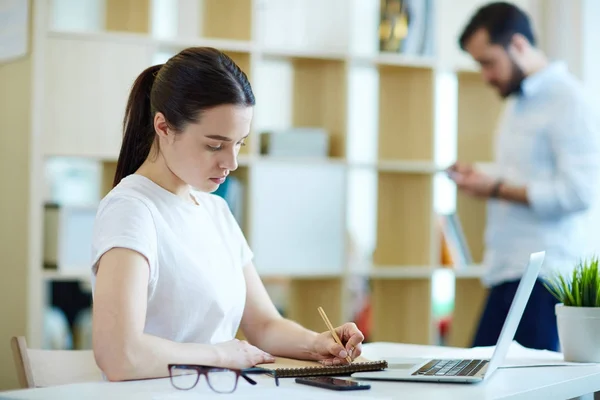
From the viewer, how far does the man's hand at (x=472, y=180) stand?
301 centimetres

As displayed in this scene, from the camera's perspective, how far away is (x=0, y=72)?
3.30 metres

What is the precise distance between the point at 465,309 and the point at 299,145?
3.84 ft

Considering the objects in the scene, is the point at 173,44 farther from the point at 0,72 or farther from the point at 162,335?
the point at 162,335

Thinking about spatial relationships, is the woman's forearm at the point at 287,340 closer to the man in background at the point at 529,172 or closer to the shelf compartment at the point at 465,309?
the man in background at the point at 529,172

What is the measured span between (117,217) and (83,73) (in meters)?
1.70

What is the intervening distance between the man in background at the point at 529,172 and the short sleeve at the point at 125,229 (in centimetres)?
154

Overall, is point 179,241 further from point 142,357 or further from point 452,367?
point 452,367

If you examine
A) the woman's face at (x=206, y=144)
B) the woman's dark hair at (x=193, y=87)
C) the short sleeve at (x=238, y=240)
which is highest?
the woman's dark hair at (x=193, y=87)

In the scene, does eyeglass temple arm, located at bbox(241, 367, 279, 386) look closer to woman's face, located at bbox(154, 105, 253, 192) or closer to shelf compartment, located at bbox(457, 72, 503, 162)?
woman's face, located at bbox(154, 105, 253, 192)

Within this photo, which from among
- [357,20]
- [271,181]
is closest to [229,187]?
[271,181]

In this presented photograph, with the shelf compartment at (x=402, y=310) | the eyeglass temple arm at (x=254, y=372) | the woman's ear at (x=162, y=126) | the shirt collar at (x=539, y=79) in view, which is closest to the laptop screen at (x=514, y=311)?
the eyeglass temple arm at (x=254, y=372)

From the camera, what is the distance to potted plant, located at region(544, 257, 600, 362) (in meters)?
1.92

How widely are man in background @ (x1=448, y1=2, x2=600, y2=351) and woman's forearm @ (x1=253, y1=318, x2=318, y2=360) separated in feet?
3.73

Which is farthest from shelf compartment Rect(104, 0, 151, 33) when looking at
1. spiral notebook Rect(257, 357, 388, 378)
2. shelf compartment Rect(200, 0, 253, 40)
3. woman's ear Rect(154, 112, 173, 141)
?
spiral notebook Rect(257, 357, 388, 378)
